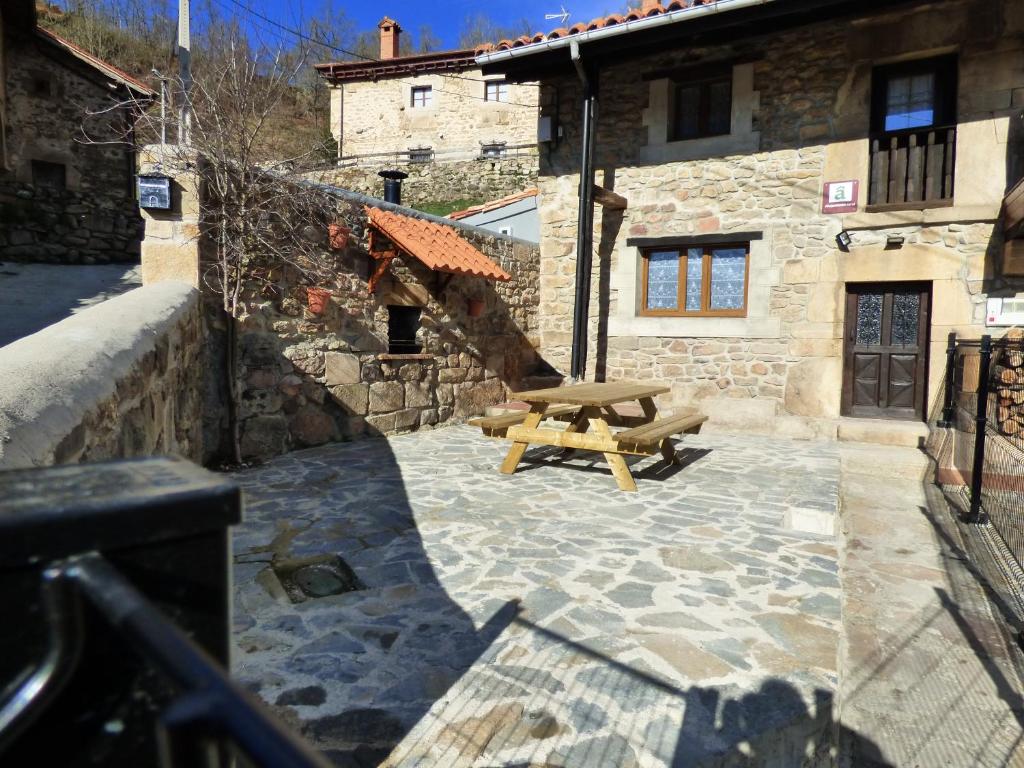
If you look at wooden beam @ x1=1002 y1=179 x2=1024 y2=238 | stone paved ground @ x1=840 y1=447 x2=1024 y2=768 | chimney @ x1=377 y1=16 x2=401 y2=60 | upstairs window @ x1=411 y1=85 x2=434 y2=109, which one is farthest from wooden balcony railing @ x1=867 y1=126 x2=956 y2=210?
chimney @ x1=377 y1=16 x2=401 y2=60

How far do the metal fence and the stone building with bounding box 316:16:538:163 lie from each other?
1706 centimetres

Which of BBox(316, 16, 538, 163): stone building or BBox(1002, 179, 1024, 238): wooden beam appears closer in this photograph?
BBox(1002, 179, 1024, 238): wooden beam

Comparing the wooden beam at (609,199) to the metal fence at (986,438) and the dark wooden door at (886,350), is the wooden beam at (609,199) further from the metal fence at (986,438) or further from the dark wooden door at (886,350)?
the metal fence at (986,438)

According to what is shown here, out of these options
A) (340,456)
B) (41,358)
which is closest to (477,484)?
(340,456)

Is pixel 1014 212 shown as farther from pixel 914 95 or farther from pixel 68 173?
pixel 68 173

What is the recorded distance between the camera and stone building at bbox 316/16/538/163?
22062 millimetres

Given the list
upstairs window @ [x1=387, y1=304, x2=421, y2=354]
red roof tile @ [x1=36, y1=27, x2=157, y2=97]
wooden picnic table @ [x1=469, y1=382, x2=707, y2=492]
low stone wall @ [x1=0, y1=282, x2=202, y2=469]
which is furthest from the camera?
red roof tile @ [x1=36, y1=27, x2=157, y2=97]

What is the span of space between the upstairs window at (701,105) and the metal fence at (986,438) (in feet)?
12.1

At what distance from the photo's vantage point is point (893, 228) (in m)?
7.12

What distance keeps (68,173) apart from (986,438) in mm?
13055

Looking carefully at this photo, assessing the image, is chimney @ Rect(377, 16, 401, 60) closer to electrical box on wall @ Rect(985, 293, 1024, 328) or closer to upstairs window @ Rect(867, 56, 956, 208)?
upstairs window @ Rect(867, 56, 956, 208)

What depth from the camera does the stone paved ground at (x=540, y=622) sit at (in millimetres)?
1978

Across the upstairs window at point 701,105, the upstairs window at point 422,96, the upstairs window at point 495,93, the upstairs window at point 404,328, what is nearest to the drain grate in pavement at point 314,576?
the upstairs window at point 404,328

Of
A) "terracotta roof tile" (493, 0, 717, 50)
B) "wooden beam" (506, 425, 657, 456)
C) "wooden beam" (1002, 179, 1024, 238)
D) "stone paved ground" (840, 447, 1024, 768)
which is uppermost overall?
"terracotta roof tile" (493, 0, 717, 50)
